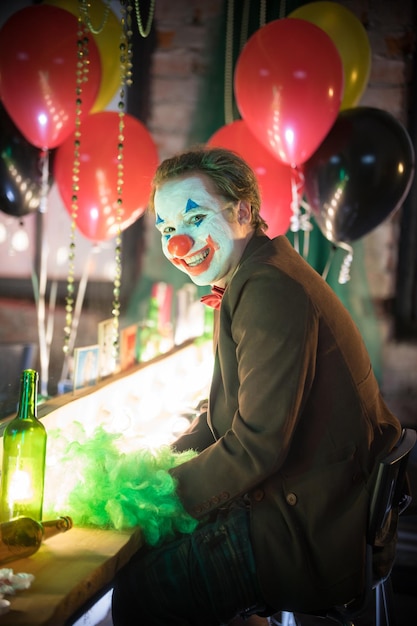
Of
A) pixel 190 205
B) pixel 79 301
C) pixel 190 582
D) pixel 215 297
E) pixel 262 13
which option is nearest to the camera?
pixel 190 582

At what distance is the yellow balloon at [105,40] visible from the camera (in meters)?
2.90

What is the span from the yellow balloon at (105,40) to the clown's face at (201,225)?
1.55 m

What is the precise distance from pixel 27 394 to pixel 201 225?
54cm

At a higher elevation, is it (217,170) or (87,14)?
(87,14)

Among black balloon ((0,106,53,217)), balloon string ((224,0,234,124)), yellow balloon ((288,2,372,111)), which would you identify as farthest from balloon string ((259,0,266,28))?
black balloon ((0,106,53,217))

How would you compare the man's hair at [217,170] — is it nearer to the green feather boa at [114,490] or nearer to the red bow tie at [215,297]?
the red bow tie at [215,297]

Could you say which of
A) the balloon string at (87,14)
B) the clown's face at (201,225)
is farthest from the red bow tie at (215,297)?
the balloon string at (87,14)

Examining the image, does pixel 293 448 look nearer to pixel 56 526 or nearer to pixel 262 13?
pixel 56 526

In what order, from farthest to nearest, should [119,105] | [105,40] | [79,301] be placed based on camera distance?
[79,301], [105,40], [119,105]

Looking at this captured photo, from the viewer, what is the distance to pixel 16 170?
283 centimetres

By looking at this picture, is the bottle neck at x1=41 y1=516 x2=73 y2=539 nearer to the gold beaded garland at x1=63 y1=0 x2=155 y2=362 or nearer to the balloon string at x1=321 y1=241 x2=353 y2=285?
the gold beaded garland at x1=63 y1=0 x2=155 y2=362

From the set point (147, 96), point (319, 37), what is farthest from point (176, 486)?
point (147, 96)

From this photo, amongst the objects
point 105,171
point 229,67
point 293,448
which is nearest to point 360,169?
point 105,171

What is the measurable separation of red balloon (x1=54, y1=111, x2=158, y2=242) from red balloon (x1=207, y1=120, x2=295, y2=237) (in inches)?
14.2
